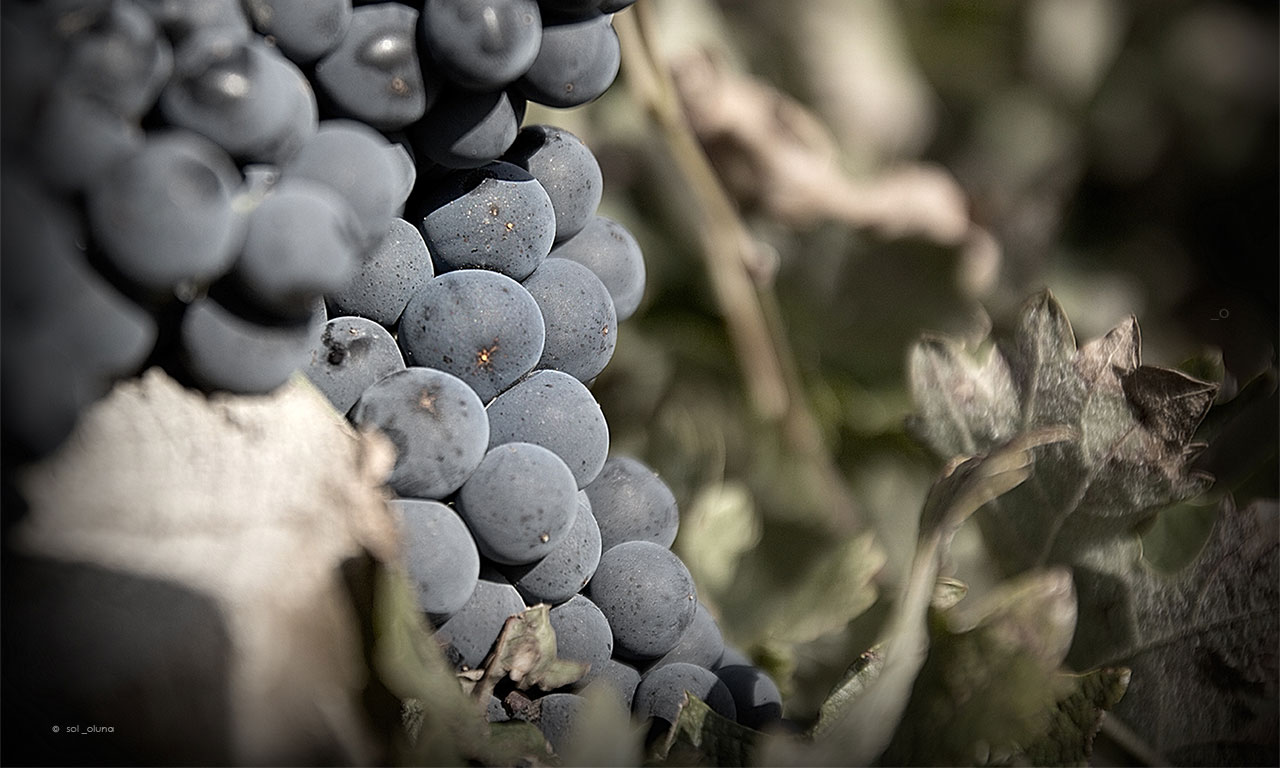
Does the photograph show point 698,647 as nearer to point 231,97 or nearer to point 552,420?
point 552,420

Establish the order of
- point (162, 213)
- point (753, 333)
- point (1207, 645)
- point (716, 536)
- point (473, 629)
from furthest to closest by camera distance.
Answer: point (753, 333), point (716, 536), point (1207, 645), point (473, 629), point (162, 213)

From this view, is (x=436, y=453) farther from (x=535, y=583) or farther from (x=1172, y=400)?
(x=1172, y=400)

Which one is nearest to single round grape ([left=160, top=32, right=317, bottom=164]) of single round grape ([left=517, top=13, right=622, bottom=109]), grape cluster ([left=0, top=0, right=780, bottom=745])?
grape cluster ([left=0, top=0, right=780, bottom=745])

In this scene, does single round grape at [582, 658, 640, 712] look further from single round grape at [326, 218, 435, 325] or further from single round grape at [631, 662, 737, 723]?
single round grape at [326, 218, 435, 325]

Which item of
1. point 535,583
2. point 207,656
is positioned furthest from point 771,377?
point 207,656

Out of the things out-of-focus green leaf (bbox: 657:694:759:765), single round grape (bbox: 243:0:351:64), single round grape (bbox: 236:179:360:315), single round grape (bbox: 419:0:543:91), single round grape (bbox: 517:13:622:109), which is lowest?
out-of-focus green leaf (bbox: 657:694:759:765)

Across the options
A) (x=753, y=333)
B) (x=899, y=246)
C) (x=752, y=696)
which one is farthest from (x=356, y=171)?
(x=899, y=246)
